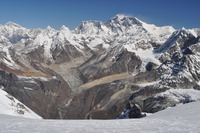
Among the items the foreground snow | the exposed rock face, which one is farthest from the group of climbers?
the foreground snow

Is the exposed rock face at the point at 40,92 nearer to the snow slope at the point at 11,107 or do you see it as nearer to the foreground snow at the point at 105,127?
the snow slope at the point at 11,107

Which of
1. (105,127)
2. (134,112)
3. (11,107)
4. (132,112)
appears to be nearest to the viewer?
(105,127)

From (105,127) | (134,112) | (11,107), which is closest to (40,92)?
(134,112)

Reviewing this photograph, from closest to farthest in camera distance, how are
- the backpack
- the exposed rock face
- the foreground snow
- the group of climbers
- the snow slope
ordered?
the foreground snow
the snow slope
the backpack
the group of climbers
the exposed rock face

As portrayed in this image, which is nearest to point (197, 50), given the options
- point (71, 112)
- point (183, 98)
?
point (183, 98)

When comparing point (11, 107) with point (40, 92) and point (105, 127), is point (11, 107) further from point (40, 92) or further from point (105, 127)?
point (40, 92)

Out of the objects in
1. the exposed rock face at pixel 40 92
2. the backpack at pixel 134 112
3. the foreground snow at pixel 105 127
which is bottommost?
the foreground snow at pixel 105 127

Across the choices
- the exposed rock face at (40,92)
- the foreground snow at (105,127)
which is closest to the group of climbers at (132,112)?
the exposed rock face at (40,92)

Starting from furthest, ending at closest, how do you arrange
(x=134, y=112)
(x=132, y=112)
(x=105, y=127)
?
(x=132, y=112)
(x=134, y=112)
(x=105, y=127)

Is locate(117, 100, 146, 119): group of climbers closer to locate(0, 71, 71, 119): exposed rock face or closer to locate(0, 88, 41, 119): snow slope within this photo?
locate(0, 88, 41, 119): snow slope

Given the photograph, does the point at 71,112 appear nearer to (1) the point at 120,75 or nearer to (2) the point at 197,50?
(1) the point at 120,75

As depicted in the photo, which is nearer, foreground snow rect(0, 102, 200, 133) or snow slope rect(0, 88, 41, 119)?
foreground snow rect(0, 102, 200, 133)
